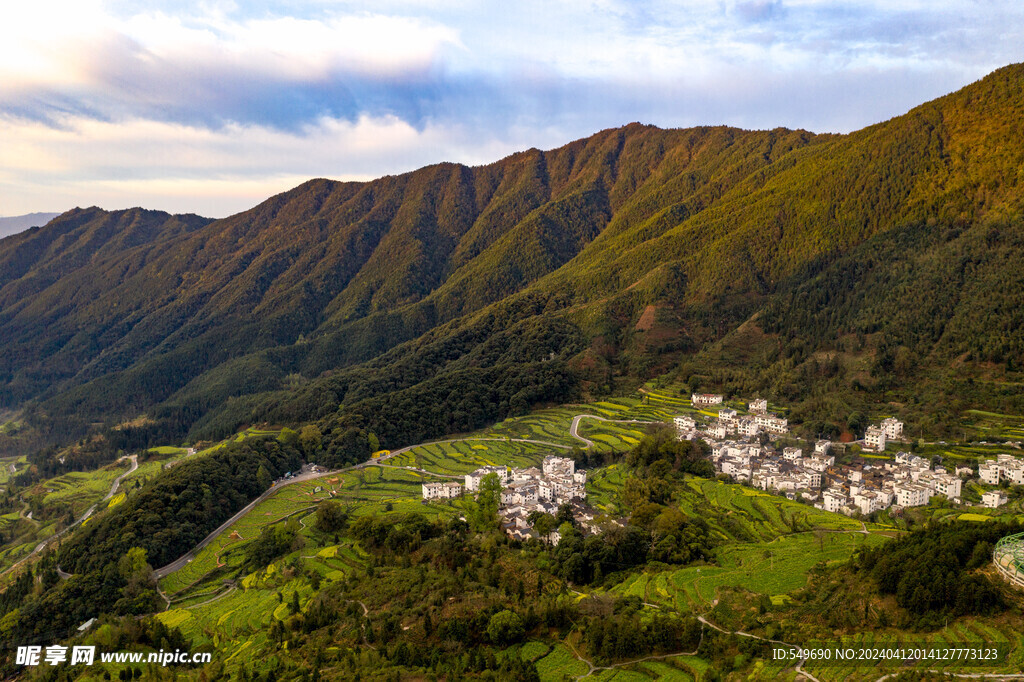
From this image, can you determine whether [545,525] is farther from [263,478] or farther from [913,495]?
[263,478]

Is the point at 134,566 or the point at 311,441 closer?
the point at 134,566

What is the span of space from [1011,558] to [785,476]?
93.0 ft

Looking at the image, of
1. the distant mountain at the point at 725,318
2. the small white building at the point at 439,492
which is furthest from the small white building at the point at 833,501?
the small white building at the point at 439,492

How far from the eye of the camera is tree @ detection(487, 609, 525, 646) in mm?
34156

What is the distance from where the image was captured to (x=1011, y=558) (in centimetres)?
2906

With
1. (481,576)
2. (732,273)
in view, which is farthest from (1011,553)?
(732,273)

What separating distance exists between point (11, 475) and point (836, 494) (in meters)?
119

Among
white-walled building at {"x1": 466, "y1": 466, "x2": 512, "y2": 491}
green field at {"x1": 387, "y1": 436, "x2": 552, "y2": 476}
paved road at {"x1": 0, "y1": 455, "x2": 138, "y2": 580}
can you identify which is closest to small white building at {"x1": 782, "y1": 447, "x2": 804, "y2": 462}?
green field at {"x1": 387, "y1": 436, "x2": 552, "y2": 476}

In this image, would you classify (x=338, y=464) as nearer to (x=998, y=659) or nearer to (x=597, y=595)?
(x=597, y=595)

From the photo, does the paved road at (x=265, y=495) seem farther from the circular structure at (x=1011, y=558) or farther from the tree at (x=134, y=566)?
the circular structure at (x=1011, y=558)

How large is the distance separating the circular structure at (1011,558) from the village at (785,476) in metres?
19.4

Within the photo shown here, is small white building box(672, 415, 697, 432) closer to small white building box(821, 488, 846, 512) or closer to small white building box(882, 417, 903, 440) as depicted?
small white building box(882, 417, 903, 440)

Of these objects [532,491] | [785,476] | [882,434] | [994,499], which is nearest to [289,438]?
[532,491]

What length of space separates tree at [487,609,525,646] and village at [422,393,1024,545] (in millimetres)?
11672
